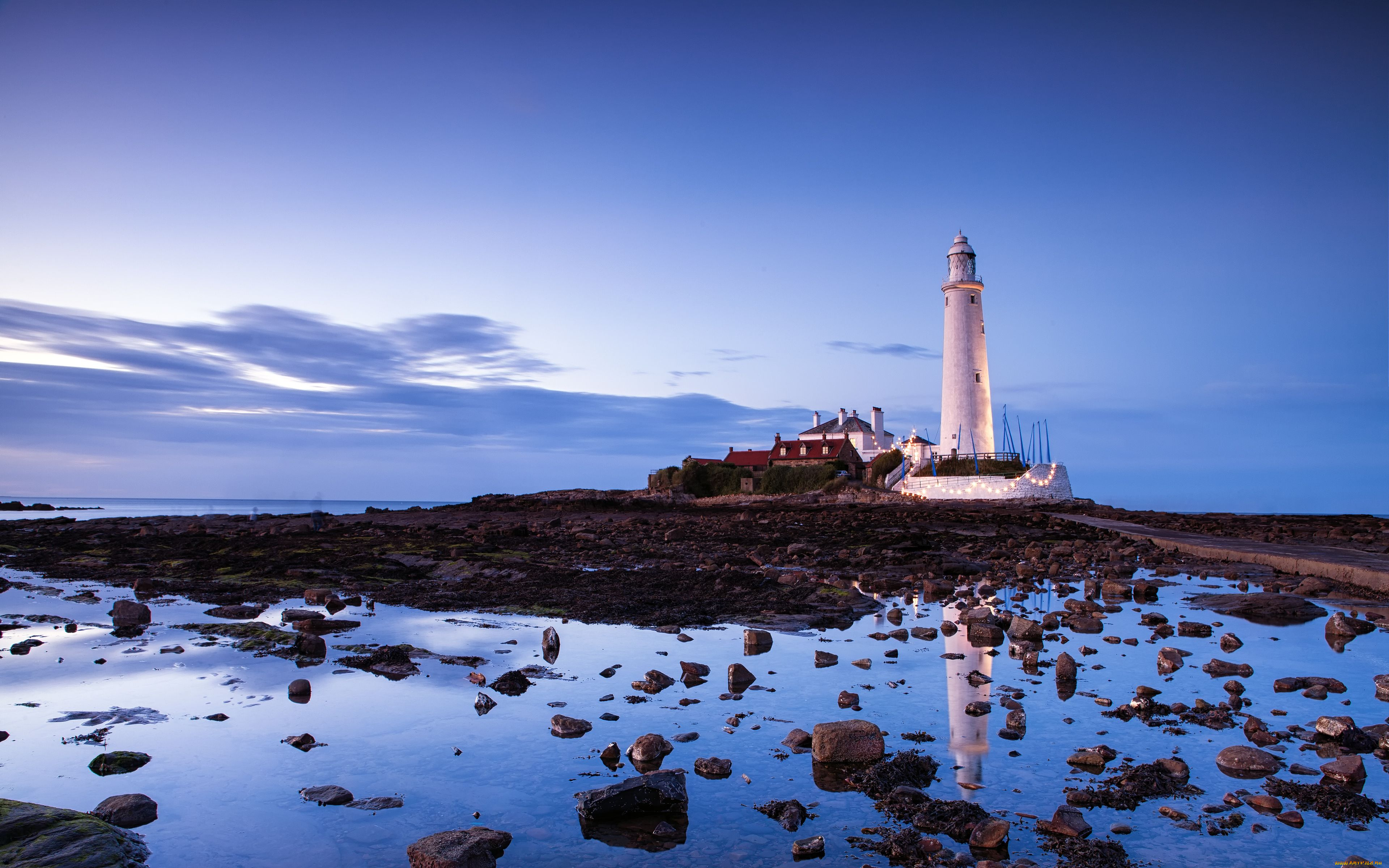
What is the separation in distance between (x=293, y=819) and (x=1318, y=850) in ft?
20.5

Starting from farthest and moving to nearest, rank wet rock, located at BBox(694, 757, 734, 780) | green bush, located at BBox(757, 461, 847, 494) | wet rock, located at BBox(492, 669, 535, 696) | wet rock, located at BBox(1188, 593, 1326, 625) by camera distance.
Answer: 1. green bush, located at BBox(757, 461, 847, 494)
2. wet rock, located at BBox(1188, 593, 1326, 625)
3. wet rock, located at BBox(492, 669, 535, 696)
4. wet rock, located at BBox(694, 757, 734, 780)

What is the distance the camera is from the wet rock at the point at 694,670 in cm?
832

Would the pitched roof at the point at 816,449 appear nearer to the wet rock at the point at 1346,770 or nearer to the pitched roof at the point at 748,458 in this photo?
the pitched roof at the point at 748,458

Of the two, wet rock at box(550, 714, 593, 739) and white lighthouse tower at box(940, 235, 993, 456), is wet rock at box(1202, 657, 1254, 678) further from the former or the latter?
white lighthouse tower at box(940, 235, 993, 456)

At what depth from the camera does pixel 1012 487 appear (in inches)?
1984

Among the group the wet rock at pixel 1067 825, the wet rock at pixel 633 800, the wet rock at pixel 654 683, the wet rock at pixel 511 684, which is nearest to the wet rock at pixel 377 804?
the wet rock at pixel 633 800

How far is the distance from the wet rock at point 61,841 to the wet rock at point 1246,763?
7165mm

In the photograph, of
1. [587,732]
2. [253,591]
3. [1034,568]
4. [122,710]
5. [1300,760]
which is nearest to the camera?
[1300,760]

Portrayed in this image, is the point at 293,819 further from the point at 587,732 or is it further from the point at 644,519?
the point at 644,519

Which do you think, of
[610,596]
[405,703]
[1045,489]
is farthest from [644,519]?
[405,703]

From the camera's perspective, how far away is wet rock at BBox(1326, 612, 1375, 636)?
10492 millimetres

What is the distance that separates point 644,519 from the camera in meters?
43.8

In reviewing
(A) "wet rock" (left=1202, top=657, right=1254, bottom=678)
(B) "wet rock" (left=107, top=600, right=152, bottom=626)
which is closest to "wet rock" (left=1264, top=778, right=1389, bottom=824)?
(A) "wet rock" (left=1202, top=657, right=1254, bottom=678)

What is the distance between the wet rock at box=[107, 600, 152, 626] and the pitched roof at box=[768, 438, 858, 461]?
6464 centimetres
